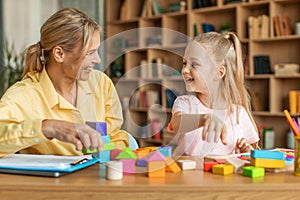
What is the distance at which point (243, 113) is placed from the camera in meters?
1.70

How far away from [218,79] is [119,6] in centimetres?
426

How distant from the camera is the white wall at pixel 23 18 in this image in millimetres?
4723

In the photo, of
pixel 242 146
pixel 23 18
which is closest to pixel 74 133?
pixel 242 146

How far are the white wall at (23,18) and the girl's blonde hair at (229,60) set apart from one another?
11.5 ft

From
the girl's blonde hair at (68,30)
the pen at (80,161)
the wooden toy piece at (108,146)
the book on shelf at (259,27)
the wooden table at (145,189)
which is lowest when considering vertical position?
the wooden table at (145,189)

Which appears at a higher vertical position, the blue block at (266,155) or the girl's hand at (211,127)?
the girl's hand at (211,127)

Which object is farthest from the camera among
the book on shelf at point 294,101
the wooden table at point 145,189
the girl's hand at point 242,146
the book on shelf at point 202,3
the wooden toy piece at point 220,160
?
the book on shelf at point 202,3

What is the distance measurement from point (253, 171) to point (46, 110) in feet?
2.65

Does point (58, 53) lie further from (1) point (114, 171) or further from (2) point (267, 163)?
(2) point (267, 163)

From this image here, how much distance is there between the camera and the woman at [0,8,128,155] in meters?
1.30

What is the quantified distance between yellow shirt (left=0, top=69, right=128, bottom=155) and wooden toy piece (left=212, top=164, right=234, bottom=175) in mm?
284

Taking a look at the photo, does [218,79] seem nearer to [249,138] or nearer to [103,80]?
[249,138]

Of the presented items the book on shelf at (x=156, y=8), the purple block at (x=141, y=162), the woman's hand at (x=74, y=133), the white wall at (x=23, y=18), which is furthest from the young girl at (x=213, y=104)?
the white wall at (x=23, y=18)

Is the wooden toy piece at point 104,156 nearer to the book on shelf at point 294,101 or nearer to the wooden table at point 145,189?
the wooden table at point 145,189
